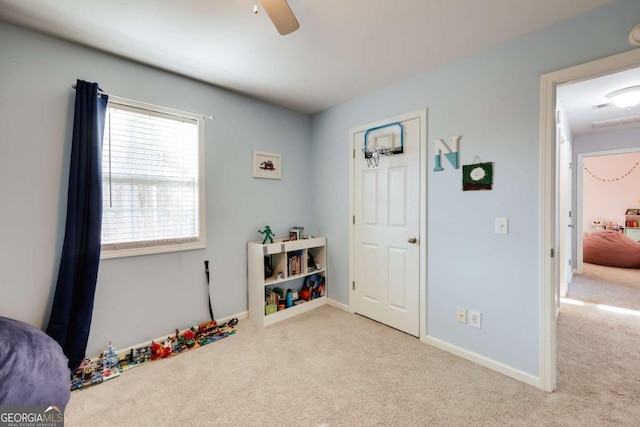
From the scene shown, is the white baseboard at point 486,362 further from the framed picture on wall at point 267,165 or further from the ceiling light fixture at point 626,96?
the ceiling light fixture at point 626,96

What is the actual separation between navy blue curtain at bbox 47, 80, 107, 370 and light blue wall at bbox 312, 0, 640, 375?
255 cm

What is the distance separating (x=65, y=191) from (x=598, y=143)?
22.9 ft

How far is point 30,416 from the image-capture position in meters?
1.40

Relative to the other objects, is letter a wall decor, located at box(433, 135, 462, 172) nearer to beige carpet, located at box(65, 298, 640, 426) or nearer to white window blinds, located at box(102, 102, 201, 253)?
beige carpet, located at box(65, 298, 640, 426)

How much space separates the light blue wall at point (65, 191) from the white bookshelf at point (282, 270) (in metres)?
0.16

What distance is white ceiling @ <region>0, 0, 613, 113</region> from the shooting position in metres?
1.67

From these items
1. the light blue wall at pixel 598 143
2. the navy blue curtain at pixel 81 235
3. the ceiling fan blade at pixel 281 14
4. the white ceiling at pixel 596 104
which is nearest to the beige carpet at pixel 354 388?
the navy blue curtain at pixel 81 235

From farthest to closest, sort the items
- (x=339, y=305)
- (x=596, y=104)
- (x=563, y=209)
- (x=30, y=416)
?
1. (x=563, y=209)
2. (x=339, y=305)
3. (x=596, y=104)
4. (x=30, y=416)

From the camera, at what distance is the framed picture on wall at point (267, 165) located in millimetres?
3139

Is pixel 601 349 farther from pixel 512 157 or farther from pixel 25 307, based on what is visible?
pixel 25 307

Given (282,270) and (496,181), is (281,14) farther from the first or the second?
(282,270)

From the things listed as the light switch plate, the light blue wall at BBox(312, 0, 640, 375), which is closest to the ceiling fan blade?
the light blue wall at BBox(312, 0, 640, 375)

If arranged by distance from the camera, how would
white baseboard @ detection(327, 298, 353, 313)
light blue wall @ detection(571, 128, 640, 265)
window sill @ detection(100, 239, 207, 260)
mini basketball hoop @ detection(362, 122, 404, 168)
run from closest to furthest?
1. window sill @ detection(100, 239, 207, 260)
2. mini basketball hoop @ detection(362, 122, 404, 168)
3. white baseboard @ detection(327, 298, 353, 313)
4. light blue wall @ detection(571, 128, 640, 265)

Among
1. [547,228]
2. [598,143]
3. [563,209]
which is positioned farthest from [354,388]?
[598,143]
